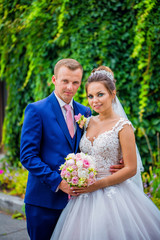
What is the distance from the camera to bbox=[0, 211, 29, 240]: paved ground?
11.9ft

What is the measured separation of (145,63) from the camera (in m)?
4.38

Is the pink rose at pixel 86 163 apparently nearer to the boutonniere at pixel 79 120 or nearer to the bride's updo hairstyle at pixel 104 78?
the boutonniere at pixel 79 120

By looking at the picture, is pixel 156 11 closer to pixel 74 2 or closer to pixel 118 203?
pixel 74 2

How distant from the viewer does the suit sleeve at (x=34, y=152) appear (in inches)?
88.9

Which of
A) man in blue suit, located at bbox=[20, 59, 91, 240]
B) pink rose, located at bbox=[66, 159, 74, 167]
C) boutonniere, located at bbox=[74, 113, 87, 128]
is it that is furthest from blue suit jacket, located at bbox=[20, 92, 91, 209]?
pink rose, located at bbox=[66, 159, 74, 167]

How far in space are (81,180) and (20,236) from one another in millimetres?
2125

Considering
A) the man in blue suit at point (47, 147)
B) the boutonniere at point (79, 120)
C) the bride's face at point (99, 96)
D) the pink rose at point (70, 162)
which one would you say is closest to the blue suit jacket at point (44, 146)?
the man in blue suit at point (47, 147)

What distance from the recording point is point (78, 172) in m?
2.06

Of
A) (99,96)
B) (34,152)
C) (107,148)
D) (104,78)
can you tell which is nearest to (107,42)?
(104,78)

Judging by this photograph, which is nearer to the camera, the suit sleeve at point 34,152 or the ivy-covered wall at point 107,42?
the suit sleeve at point 34,152

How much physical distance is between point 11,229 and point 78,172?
2351 millimetres

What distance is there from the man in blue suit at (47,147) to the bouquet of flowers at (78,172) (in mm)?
295

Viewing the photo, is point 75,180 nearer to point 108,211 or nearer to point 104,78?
point 108,211

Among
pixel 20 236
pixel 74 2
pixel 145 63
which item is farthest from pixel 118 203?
pixel 74 2
